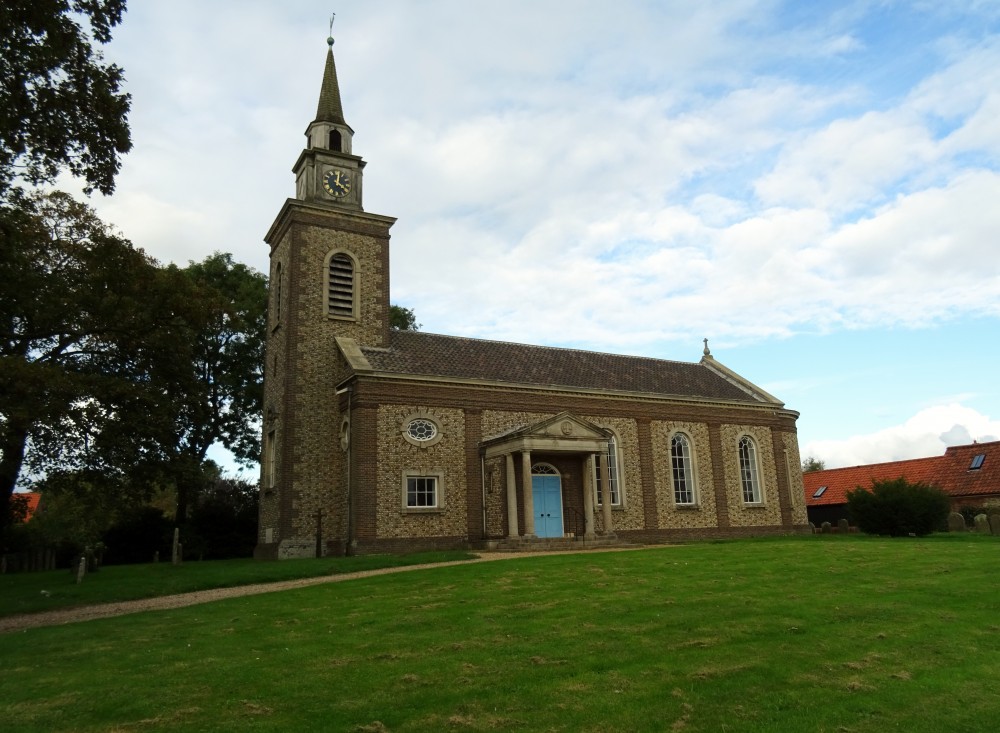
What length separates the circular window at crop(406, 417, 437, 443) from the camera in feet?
83.4

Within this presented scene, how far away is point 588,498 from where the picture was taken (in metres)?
26.2

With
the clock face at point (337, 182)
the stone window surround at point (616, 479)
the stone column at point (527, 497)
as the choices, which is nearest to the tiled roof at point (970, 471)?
the stone window surround at point (616, 479)

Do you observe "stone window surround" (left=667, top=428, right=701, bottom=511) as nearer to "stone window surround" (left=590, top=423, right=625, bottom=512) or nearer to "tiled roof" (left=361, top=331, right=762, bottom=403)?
"tiled roof" (left=361, top=331, right=762, bottom=403)

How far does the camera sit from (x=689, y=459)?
3131cm

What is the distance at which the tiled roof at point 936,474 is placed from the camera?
39000 mm

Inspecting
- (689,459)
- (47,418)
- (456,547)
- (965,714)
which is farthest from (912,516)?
(47,418)

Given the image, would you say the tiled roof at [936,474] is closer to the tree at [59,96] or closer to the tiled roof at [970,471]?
the tiled roof at [970,471]

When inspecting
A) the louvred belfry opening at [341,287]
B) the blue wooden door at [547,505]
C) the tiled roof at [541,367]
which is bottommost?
the blue wooden door at [547,505]

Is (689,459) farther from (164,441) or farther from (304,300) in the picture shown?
(164,441)

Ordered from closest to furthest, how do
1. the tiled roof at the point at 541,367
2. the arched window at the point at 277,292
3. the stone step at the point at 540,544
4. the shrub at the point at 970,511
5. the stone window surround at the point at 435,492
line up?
the stone step at the point at 540,544
the stone window surround at the point at 435,492
the tiled roof at the point at 541,367
the arched window at the point at 277,292
the shrub at the point at 970,511

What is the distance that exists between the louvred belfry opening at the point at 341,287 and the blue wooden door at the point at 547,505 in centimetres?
942

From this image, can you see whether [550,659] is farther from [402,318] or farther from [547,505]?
[402,318]

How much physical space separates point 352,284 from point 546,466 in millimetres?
10029

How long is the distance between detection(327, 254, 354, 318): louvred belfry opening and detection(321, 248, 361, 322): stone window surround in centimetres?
4
